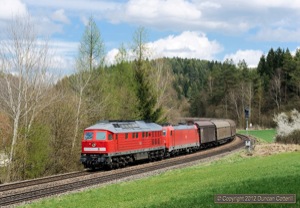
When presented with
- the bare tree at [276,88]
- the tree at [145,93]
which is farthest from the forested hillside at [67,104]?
the bare tree at [276,88]

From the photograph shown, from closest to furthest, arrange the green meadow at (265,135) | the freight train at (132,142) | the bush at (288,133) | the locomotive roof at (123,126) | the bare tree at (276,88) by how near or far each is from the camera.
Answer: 1. the freight train at (132,142)
2. the locomotive roof at (123,126)
3. the bush at (288,133)
4. the green meadow at (265,135)
5. the bare tree at (276,88)

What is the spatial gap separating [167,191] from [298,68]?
9247cm

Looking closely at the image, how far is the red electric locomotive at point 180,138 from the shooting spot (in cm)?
4105

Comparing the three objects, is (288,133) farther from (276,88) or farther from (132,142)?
(276,88)

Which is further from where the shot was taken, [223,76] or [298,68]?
[223,76]

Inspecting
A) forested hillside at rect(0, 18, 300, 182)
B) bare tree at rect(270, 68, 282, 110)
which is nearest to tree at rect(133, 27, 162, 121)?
forested hillside at rect(0, 18, 300, 182)

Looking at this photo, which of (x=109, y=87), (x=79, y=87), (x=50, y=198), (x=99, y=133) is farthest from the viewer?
(x=109, y=87)

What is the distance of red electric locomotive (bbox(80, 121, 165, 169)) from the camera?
98.5ft

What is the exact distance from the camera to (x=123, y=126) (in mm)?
32750

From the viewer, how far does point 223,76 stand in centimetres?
12719

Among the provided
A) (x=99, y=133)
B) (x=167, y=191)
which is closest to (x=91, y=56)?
(x=99, y=133)

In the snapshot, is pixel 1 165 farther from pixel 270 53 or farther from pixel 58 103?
pixel 270 53

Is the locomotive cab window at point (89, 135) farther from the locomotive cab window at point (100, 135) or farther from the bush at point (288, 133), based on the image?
the bush at point (288, 133)

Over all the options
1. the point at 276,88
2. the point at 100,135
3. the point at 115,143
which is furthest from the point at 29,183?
the point at 276,88
